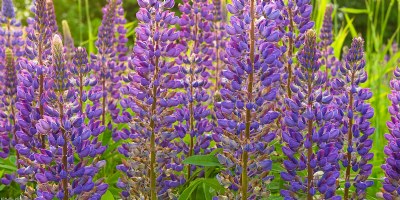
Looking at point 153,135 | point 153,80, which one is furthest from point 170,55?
point 153,135

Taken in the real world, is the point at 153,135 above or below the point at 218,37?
below

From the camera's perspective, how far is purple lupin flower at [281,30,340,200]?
3166 millimetres

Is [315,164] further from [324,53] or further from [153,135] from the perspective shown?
[324,53]

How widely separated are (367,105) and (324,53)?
209 centimetres

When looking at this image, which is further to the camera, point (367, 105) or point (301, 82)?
point (367, 105)

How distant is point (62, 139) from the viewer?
10.5 feet

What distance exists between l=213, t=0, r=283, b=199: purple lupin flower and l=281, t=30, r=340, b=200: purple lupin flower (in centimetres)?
14

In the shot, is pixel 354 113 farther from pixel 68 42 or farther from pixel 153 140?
pixel 68 42

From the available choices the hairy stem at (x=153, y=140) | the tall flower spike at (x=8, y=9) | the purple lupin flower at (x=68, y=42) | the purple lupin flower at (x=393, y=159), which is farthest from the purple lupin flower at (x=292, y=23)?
the tall flower spike at (x=8, y=9)

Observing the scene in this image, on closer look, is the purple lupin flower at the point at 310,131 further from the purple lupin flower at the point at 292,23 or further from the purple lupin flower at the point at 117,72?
the purple lupin flower at the point at 117,72

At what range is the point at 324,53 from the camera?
5641mm

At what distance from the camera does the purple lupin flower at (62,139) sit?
10.5 ft

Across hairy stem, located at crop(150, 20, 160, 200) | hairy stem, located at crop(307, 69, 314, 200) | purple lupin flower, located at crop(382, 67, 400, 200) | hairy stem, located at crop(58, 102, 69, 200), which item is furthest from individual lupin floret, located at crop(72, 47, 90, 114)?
purple lupin flower, located at crop(382, 67, 400, 200)

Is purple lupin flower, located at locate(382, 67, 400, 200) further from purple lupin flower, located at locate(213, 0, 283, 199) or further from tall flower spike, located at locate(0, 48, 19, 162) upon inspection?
tall flower spike, located at locate(0, 48, 19, 162)
